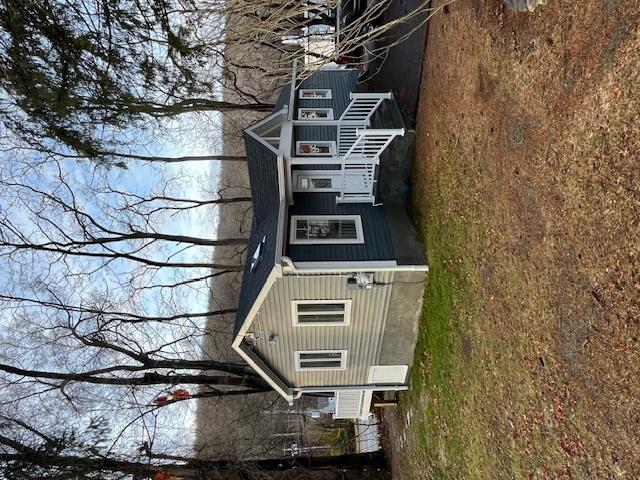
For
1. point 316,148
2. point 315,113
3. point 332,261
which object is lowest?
point 332,261

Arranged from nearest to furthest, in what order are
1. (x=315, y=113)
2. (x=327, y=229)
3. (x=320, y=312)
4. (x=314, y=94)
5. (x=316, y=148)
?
(x=320, y=312) → (x=327, y=229) → (x=316, y=148) → (x=315, y=113) → (x=314, y=94)

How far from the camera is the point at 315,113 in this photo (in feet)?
52.0

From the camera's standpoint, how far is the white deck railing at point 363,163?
11852 millimetres

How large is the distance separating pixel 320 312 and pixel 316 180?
370cm

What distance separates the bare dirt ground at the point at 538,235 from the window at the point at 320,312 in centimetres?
238

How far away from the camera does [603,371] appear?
5316mm

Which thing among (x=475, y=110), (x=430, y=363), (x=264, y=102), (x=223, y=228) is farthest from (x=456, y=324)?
(x=223, y=228)

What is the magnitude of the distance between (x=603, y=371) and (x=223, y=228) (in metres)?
22.2

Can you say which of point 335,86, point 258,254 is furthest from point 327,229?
point 335,86

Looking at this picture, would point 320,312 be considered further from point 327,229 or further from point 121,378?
point 121,378

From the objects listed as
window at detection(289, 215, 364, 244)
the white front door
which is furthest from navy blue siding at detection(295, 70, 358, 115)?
window at detection(289, 215, 364, 244)

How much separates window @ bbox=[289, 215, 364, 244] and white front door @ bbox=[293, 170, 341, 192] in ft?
3.90

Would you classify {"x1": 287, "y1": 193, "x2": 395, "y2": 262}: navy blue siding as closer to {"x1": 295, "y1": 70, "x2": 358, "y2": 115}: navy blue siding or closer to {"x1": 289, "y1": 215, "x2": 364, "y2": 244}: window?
{"x1": 289, "y1": 215, "x2": 364, "y2": 244}: window

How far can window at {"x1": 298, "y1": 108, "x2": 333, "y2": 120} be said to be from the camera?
1560cm
